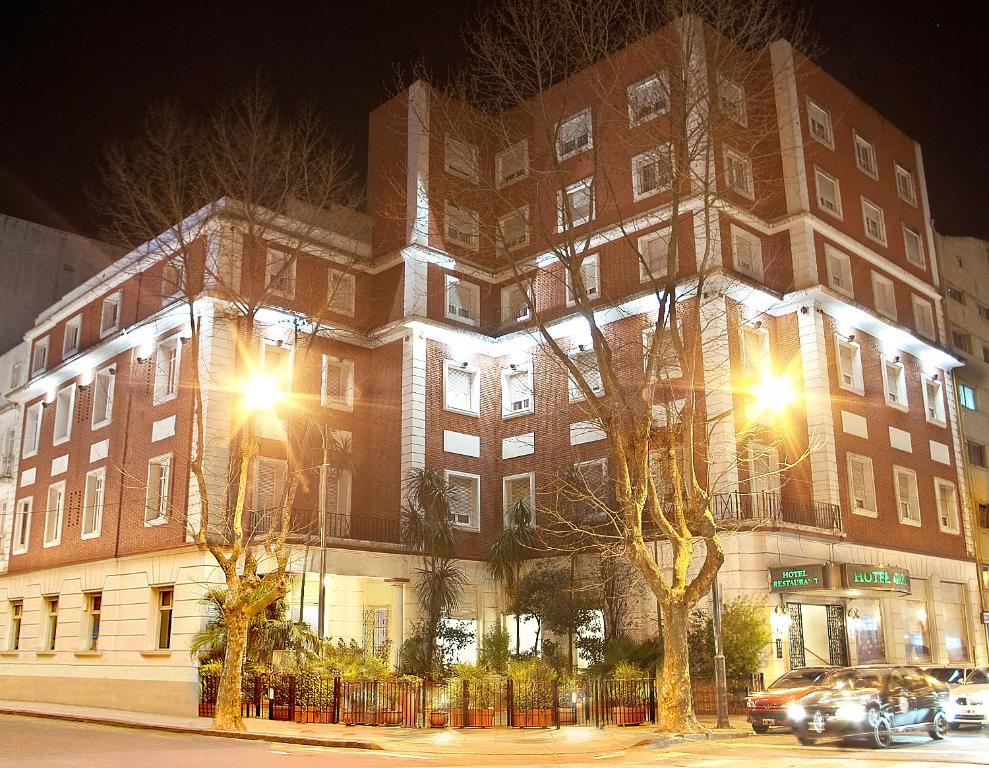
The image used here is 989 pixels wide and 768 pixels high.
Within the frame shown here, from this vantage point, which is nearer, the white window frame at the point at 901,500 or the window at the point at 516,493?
the window at the point at 516,493

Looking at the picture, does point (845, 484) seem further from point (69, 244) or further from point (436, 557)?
point (69, 244)

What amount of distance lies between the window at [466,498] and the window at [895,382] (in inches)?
619

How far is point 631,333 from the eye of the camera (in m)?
33.7

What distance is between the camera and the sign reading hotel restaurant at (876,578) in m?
28.6

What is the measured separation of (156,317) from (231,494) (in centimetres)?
757

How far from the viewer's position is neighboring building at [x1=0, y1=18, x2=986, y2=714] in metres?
31.0

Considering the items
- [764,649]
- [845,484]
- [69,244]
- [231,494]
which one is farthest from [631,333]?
[69,244]

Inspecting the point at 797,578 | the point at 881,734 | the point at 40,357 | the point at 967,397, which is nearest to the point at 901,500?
the point at 797,578

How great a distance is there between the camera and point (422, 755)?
Answer: 18672mm

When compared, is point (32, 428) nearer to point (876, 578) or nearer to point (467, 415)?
point (467, 415)

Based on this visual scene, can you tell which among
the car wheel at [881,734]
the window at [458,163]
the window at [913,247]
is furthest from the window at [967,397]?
the car wheel at [881,734]

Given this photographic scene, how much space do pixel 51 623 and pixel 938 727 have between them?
30064mm

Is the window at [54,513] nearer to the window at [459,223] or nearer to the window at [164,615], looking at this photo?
the window at [164,615]

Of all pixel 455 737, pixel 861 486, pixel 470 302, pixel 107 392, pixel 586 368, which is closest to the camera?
pixel 455 737
